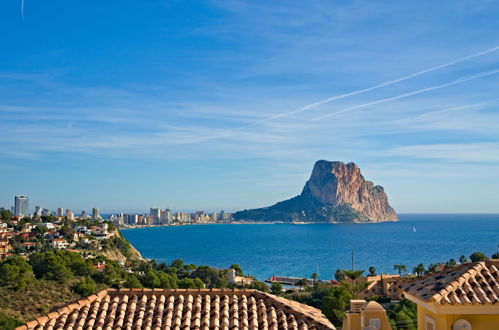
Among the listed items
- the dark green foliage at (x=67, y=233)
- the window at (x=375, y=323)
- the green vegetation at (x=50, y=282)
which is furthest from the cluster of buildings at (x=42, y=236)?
the window at (x=375, y=323)

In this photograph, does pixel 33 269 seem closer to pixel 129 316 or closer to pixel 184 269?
pixel 184 269

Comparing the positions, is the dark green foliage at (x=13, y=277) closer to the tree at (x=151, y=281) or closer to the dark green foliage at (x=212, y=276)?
the tree at (x=151, y=281)

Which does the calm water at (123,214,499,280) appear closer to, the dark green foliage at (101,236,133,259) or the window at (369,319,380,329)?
the dark green foliage at (101,236,133,259)

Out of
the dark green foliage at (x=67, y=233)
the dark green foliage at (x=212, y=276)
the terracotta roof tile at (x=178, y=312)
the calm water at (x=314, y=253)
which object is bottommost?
the calm water at (x=314, y=253)

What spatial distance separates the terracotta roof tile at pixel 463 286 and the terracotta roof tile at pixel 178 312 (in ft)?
5.58

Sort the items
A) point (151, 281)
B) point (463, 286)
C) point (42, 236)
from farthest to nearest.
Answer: point (42, 236)
point (151, 281)
point (463, 286)

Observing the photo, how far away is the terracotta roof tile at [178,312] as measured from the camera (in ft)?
24.5

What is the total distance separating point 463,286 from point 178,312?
4.16 meters

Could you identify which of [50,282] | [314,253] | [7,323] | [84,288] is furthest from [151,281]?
[314,253]

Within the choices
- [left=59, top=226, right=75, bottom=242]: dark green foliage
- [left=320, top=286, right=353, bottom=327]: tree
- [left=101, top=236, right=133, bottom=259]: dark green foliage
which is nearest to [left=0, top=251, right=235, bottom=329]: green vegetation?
[left=320, top=286, right=353, bottom=327]: tree

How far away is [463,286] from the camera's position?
649cm

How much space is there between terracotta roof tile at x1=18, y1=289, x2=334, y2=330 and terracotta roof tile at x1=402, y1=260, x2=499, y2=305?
1.70 meters

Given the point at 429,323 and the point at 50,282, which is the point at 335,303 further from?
the point at 429,323

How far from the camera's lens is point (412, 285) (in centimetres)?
740
